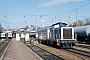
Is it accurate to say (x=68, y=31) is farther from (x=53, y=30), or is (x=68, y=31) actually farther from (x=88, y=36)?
(x=88, y=36)

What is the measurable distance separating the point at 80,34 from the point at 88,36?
4.04 m

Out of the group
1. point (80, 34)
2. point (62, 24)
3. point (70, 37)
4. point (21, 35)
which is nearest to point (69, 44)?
point (70, 37)

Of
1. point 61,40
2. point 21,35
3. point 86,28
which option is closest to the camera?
point 61,40

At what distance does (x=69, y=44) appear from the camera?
32531mm

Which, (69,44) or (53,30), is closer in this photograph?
(69,44)

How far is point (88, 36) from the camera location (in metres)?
45.0

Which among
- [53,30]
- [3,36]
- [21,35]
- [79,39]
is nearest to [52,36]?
[53,30]

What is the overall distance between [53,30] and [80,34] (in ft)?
41.3

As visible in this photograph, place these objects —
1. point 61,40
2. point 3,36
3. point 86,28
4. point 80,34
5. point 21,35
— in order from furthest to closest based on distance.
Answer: point 3,36 → point 21,35 → point 80,34 → point 86,28 → point 61,40

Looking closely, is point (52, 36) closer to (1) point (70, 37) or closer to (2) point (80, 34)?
(1) point (70, 37)

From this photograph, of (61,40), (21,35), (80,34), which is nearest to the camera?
(61,40)

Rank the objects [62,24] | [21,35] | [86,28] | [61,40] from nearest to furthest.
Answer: [61,40] → [62,24] → [86,28] → [21,35]

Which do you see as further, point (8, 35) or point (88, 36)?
point (8, 35)

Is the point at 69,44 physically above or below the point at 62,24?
below
